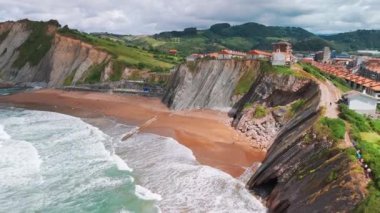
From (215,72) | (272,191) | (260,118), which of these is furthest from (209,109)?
(272,191)

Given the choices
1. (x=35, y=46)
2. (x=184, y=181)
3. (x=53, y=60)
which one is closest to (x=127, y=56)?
(x=53, y=60)

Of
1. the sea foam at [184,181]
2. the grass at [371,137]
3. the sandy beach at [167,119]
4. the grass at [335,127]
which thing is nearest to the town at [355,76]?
the grass at [371,137]

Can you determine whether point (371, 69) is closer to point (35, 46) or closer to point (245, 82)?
point (245, 82)

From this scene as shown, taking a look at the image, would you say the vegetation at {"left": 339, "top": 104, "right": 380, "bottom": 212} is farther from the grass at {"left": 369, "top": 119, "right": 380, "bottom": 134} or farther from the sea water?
the sea water

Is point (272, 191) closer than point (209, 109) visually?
Yes

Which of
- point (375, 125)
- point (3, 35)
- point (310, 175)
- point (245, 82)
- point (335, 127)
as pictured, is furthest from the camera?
point (3, 35)

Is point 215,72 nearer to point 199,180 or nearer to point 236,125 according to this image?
point 236,125
